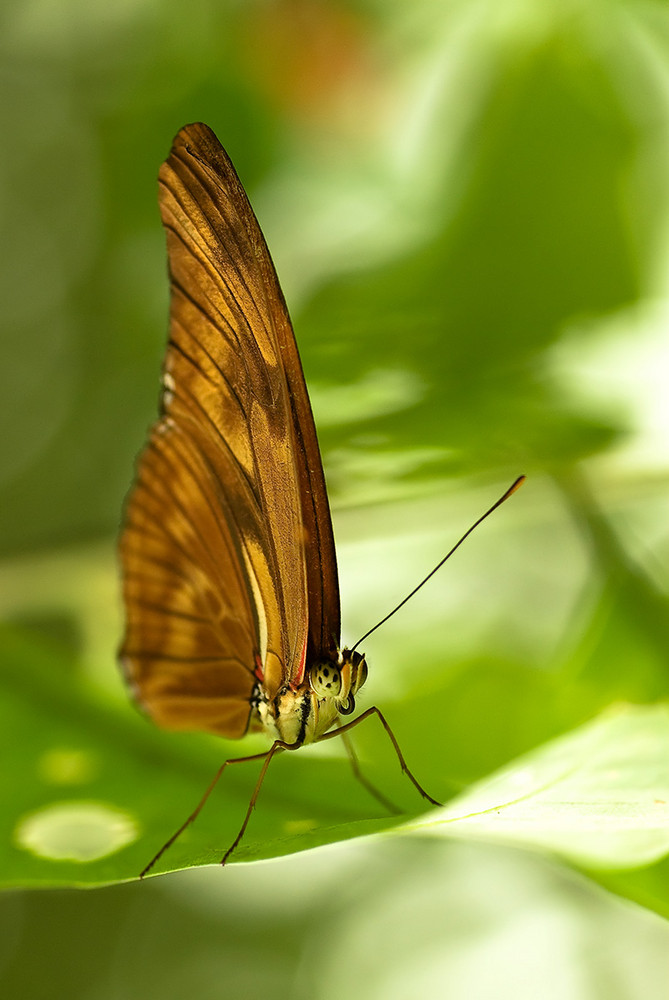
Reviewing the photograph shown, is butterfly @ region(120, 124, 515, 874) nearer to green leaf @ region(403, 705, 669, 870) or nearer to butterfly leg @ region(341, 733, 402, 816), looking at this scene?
butterfly leg @ region(341, 733, 402, 816)

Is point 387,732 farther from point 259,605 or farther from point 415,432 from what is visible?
point 415,432

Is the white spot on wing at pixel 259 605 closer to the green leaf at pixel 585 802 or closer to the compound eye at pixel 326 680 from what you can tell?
the compound eye at pixel 326 680

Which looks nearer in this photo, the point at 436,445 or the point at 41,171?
the point at 436,445

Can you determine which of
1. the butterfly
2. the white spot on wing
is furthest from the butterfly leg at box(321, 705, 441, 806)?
the white spot on wing

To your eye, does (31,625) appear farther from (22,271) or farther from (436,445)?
(22,271)

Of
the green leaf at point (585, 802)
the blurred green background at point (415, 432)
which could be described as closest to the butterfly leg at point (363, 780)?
the blurred green background at point (415, 432)

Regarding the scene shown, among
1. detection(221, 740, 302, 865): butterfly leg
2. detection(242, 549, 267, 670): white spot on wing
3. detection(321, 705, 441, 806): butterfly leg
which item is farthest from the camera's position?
detection(242, 549, 267, 670): white spot on wing

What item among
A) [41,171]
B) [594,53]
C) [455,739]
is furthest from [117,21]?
[455,739]

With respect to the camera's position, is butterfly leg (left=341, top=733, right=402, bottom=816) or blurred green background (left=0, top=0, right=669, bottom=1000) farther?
blurred green background (left=0, top=0, right=669, bottom=1000)
